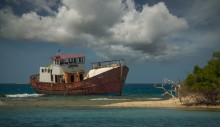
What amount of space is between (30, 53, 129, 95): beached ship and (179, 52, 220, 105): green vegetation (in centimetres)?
1908

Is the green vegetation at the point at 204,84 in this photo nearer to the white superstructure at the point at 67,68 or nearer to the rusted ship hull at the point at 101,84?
the rusted ship hull at the point at 101,84

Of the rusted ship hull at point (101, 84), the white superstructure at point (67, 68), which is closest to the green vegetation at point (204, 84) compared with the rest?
the rusted ship hull at point (101, 84)

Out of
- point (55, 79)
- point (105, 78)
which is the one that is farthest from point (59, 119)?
point (55, 79)

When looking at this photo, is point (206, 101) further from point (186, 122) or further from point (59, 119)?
point (59, 119)

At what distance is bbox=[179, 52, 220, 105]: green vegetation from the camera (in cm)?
2841

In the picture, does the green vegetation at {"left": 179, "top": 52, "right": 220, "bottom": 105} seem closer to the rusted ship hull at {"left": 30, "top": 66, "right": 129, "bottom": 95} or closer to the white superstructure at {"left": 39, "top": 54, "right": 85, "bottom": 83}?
the rusted ship hull at {"left": 30, "top": 66, "right": 129, "bottom": 95}

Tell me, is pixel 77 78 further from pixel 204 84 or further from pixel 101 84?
pixel 204 84

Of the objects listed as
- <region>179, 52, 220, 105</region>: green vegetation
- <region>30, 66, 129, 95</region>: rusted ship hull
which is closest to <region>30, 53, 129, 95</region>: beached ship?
<region>30, 66, 129, 95</region>: rusted ship hull

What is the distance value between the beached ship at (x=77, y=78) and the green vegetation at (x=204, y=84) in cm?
1908

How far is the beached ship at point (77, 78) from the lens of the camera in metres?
48.7

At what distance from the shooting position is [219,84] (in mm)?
28297

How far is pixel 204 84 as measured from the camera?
28.2m

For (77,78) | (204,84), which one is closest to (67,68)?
(77,78)

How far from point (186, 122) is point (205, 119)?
209 centimetres
